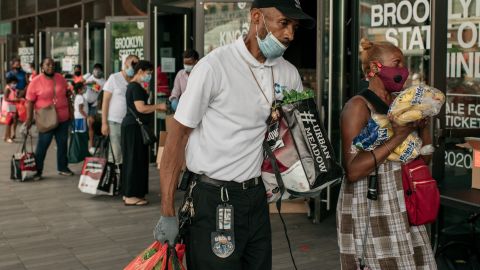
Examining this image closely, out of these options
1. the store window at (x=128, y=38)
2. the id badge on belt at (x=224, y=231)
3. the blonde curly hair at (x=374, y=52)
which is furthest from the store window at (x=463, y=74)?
the store window at (x=128, y=38)

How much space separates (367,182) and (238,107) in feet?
2.24

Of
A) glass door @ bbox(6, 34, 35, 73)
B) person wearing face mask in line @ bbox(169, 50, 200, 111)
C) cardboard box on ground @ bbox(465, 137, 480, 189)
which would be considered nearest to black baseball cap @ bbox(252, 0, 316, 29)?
cardboard box on ground @ bbox(465, 137, 480, 189)

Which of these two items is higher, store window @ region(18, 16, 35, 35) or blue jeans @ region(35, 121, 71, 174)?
store window @ region(18, 16, 35, 35)

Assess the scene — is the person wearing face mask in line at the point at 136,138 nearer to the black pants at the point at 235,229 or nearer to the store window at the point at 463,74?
the store window at the point at 463,74

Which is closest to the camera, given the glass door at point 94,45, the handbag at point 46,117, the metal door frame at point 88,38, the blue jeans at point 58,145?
the handbag at point 46,117

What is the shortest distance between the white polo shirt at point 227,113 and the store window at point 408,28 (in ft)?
11.9

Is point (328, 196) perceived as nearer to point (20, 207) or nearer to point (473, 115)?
point (473, 115)

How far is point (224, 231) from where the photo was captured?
2.78 m

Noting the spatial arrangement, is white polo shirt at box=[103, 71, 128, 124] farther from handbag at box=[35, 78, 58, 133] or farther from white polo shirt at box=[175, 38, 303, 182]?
white polo shirt at box=[175, 38, 303, 182]

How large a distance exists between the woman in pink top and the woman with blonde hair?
7.09 metres

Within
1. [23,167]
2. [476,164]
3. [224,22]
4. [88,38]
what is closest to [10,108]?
[88,38]

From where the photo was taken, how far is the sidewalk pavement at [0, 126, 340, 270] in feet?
17.5

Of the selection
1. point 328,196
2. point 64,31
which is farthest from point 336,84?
point 64,31

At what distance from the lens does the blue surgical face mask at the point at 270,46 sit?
2756 mm
